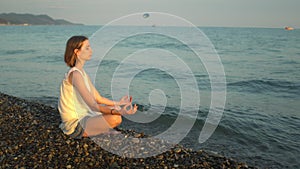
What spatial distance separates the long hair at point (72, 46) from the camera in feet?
18.4

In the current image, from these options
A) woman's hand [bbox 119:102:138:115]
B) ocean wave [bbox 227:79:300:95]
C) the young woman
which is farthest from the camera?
ocean wave [bbox 227:79:300:95]

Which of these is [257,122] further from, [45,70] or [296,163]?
[45,70]

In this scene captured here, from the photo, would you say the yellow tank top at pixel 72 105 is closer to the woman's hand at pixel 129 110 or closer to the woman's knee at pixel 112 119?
the woman's knee at pixel 112 119

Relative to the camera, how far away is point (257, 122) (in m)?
9.02

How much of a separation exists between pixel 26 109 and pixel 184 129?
5.00 m

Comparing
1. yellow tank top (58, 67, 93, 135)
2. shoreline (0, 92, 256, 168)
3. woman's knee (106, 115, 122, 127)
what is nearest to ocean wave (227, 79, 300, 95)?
shoreline (0, 92, 256, 168)

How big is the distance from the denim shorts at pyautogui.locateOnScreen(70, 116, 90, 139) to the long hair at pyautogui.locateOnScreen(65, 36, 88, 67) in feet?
4.06

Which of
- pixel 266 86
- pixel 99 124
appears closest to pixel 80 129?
pixel 99 124

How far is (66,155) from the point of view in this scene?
17.2 feet

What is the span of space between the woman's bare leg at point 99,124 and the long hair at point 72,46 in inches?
51.9

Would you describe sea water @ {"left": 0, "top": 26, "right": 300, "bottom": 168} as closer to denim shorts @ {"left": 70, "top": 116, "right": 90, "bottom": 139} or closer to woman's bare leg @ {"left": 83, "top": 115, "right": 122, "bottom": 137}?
woman's bare leg @ {"left": 83, "top": 115, "right": 122, "bottom": 137}

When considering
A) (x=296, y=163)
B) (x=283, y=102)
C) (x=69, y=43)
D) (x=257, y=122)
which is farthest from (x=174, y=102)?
(x=69, y=43)

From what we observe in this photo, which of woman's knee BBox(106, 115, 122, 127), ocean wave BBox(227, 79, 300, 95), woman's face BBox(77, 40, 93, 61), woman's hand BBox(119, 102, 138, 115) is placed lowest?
woman's knee BBox(106, 115, 122, 127)

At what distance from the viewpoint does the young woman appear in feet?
18.2
